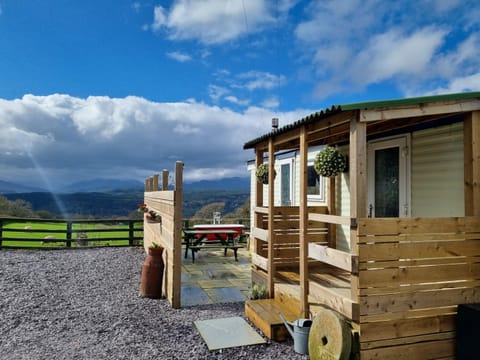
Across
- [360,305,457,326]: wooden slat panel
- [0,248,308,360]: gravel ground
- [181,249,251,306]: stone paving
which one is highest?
[360,305,457,326]: wooden slat panel

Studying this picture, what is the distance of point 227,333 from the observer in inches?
145

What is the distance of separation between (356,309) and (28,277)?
20.0ft

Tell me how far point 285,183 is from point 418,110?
18.0 ft

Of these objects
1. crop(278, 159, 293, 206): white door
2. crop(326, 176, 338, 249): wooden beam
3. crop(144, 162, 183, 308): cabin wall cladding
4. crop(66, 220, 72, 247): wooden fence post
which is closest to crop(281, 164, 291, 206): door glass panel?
crop(278, 159, 293, 206): white door

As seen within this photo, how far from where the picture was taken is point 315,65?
12.2 metres

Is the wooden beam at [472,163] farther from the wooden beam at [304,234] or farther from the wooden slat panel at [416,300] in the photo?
the wooden beam at [304,234]

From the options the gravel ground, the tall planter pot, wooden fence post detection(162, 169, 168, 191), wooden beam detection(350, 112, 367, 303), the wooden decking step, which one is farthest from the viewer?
wooden fence post detection(162, 169, 168, 191)

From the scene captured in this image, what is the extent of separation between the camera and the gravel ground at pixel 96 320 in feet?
10.6

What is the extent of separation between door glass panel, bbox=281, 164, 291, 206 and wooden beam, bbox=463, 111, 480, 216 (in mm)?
5111

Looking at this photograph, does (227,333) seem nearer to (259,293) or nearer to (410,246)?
(259,293)

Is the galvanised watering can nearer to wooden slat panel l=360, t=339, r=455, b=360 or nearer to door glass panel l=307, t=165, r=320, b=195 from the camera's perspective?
wooden slat panel l=360, t=339, r=455, b=360

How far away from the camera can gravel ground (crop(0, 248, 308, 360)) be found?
322 cm

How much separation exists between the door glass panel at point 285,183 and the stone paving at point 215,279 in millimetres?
1793

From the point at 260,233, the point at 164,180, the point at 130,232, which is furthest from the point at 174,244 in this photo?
the point at 130,232
